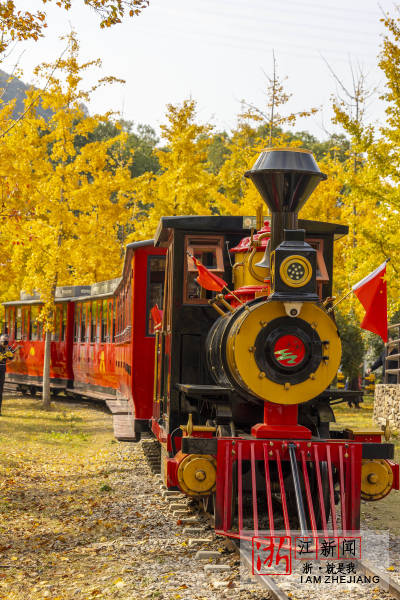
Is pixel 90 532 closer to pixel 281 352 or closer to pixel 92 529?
pixel 92 529

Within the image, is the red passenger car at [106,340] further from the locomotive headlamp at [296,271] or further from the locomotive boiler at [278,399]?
the locomotive headlamp at [296,271]

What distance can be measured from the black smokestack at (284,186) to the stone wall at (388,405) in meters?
9.61

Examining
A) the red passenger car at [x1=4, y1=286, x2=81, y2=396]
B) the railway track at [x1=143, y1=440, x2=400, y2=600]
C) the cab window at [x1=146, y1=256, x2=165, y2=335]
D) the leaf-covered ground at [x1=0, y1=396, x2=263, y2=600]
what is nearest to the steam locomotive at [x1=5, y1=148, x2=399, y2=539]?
the railway track at [x1=143, y1=440, x2=400, y2=600]

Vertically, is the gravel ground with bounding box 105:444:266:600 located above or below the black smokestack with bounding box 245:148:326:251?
below

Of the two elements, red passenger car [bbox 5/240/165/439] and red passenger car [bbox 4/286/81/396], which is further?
red passenger car [bbox 4/286/81/396]

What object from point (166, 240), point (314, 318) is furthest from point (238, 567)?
point (166, 240)

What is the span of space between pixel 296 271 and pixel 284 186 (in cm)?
82

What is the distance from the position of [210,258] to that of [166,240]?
0.60m

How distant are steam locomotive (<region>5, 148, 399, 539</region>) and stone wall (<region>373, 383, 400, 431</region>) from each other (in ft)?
27.0

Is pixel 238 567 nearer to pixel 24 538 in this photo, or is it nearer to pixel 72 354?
pixel 24 538

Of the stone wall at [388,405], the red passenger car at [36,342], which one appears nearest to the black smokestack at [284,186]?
the stone wall at [388,405]

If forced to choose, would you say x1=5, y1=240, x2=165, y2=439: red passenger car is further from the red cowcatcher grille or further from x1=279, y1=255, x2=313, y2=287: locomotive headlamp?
x1=279, y1=255, x2=313, y2=287: locomotive headlamp

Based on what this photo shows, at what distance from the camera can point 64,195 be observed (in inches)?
696

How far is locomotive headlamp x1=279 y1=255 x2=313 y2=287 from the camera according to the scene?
5641mm
